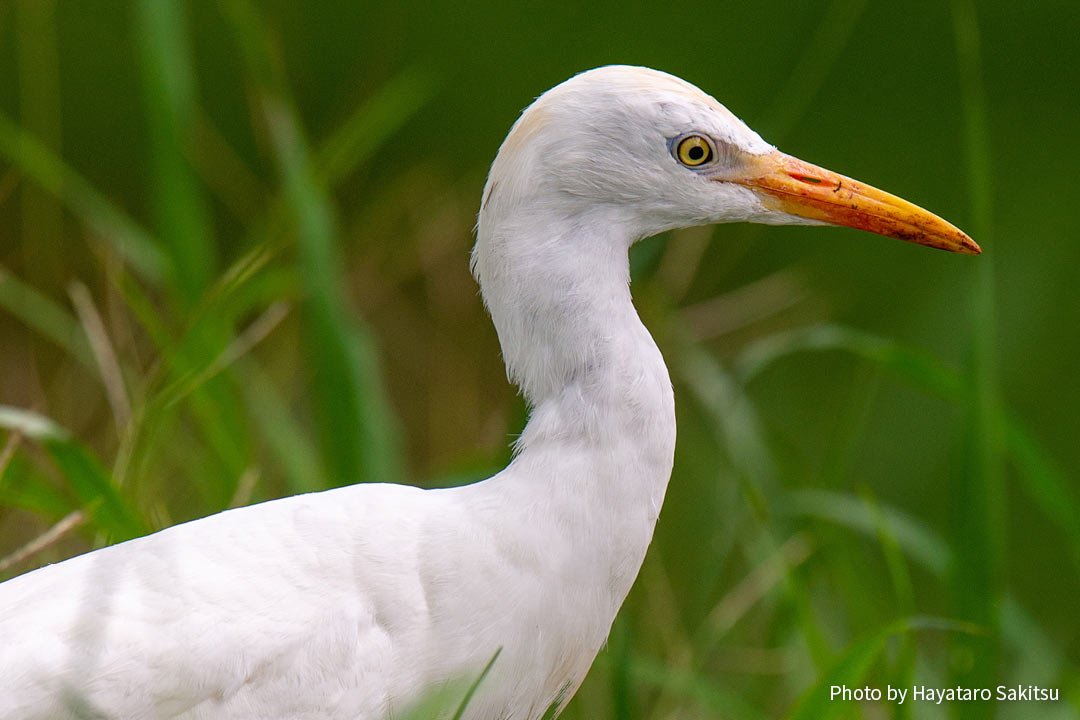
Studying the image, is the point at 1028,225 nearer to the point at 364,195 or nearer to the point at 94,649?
the point at 364,195

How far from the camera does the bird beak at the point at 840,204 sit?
1769mm

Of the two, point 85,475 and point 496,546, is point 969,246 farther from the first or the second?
point 85,475

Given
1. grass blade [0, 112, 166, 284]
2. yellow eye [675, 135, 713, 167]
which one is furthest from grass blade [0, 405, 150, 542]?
yellow eye [675, 135, 713, 167]

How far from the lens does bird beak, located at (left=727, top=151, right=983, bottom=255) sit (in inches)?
69.6

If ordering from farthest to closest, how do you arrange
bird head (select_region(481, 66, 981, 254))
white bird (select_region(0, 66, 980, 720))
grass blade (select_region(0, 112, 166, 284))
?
grass blade (select_region(0, 112, 166, 284)), bird head (select_region(481, 66, 981, 254)), white bird (select_region(0, 66, 980, 720))

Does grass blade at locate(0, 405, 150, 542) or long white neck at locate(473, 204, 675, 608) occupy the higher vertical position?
long white neck at locate(473, 204, 675, 608)

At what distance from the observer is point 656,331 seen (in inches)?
110

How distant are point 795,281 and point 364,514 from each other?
311 cm

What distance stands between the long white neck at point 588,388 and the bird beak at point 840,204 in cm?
27

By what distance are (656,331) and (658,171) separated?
106cm

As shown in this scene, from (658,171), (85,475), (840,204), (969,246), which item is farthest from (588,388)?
(85,475)

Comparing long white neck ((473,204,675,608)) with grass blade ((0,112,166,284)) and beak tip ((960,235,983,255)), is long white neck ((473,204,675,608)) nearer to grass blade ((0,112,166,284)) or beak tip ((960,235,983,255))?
beak tip ((960,235,983,255))

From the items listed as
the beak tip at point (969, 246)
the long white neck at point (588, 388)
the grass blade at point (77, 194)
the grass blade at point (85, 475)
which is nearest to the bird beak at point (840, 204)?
the beak tip at point (969, 246)

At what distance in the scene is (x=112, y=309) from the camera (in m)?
2.48
